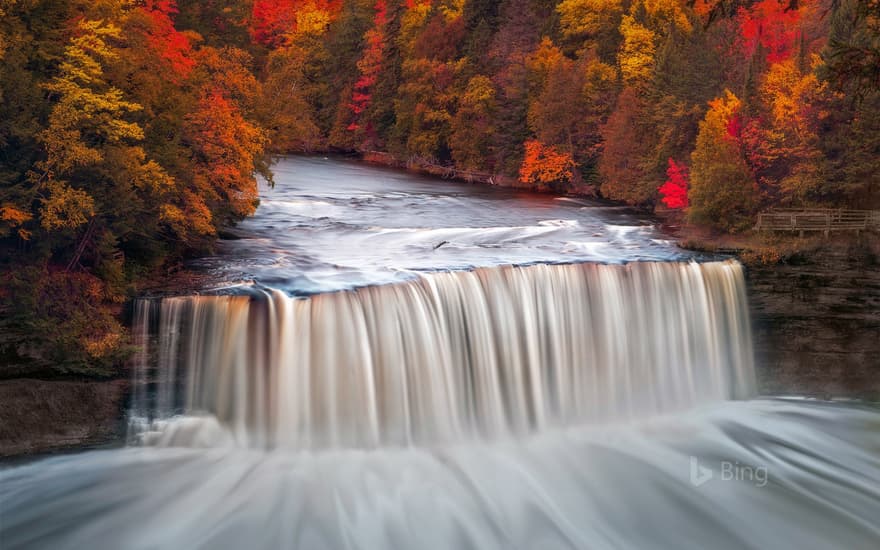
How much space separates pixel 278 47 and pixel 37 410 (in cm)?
7043

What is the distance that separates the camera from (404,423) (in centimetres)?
1973

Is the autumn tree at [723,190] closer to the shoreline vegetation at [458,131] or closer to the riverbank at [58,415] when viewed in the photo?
the shoreline vegetation at [458,131]

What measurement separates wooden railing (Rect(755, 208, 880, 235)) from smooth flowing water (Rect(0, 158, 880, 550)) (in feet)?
13.6

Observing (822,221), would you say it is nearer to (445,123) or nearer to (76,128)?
(76,128)

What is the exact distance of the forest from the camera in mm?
18562

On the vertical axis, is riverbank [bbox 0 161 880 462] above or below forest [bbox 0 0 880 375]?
below

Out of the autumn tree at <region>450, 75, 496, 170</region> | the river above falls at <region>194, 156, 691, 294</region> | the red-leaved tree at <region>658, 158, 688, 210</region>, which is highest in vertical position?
the autumn tree at <region>450, 75, 496, 170</region>

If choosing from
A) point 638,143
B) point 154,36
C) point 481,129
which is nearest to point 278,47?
point 481,129

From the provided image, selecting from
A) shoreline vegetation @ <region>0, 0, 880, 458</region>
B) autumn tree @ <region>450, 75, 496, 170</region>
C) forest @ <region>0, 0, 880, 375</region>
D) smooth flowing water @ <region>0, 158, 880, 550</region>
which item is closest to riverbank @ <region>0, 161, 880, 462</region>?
shoreline vegetation @ <region>0, 0, 880, 458</region>

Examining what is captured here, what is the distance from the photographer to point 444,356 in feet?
67.7

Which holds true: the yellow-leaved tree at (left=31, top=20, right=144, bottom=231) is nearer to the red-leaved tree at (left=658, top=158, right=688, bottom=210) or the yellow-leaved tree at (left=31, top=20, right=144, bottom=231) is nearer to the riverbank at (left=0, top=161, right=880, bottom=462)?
the riverbank at (left=0, top=161, right=880, bottom=462)

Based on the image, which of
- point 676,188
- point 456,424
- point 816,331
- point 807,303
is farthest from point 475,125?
point 456,424

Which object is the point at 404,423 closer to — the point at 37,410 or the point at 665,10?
the point at 37,410

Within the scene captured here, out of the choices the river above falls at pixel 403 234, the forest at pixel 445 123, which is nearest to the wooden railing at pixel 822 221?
the forest at pixel 445 123
